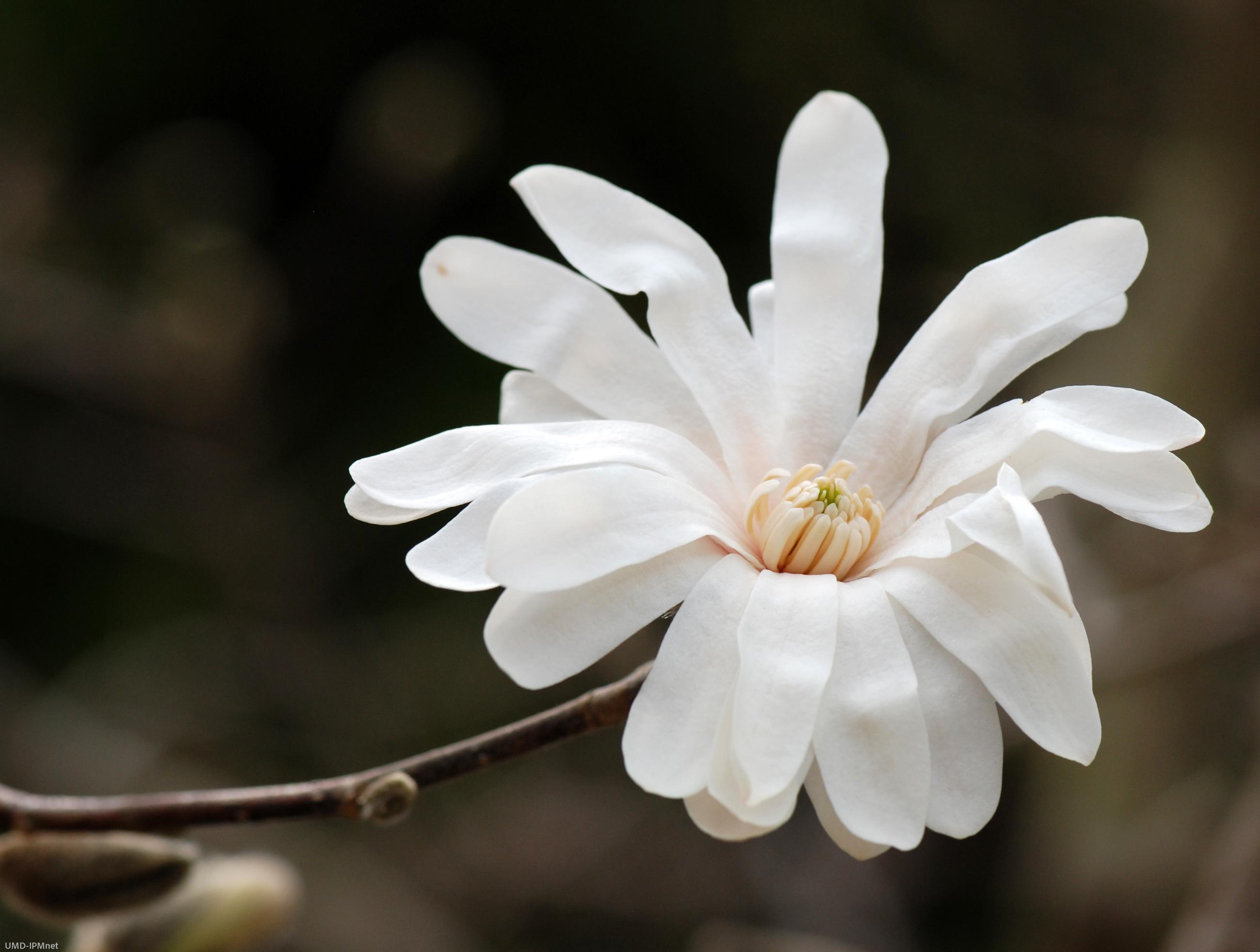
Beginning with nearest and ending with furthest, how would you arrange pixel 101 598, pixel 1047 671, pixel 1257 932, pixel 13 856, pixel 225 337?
pixel 1047 671, pixel 13 856, pixel 1257 932, pixel 225 337, pixel 101 598

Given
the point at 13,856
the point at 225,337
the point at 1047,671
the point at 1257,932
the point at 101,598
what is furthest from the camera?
the point at 101,598

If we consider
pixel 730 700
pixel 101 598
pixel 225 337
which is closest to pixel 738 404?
pixel 730 700

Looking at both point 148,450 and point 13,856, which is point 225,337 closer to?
point 148,450

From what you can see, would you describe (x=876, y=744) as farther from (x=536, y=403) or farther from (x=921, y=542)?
(x=536, y=403)

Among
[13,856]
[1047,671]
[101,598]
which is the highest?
[1047,671]

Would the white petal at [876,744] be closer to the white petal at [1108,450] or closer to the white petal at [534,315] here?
the white petal at [1108,450]

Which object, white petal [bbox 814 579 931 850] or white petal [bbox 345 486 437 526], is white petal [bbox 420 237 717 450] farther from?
white petal [bbox 814 579 931 850]

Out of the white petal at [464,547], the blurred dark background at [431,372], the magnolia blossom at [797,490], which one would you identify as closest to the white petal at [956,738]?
the magnolia blossom at [797,490]
